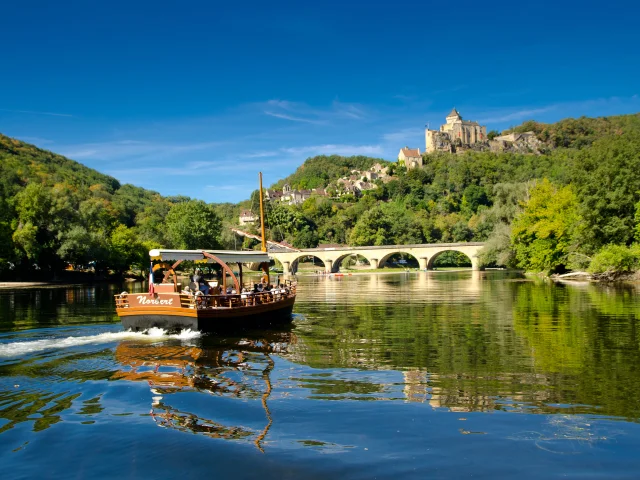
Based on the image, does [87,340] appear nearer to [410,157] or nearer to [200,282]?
[200,282]

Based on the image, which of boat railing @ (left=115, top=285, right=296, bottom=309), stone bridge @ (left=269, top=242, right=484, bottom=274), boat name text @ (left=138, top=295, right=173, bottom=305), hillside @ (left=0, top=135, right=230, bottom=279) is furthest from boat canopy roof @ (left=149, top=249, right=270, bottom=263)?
stone bridge @ (left=269, top=242, right=484, bottom=274)

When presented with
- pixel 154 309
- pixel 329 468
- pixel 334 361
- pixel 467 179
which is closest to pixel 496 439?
pixel 329 468

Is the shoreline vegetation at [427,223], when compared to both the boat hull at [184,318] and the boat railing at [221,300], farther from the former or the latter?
the boat hull at [184,318]

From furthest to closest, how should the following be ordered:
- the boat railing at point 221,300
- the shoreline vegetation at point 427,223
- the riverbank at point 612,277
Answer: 1. the shoreline vegetation at point 427,223
2. the riverbank at point 612,277
3. the boat railing at point 221,300

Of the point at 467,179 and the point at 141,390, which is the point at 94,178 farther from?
the point at 141,390

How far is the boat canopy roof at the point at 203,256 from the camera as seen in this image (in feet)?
62.7

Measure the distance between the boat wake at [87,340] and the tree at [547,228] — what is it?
41470 millimetres

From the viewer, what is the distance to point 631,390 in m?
10.4

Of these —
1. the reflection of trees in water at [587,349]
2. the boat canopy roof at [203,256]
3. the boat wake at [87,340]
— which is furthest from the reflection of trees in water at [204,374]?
the reflection of trees in water at [587,349]

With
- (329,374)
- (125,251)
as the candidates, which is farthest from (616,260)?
(125,251)

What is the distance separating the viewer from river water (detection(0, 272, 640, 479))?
285 inches

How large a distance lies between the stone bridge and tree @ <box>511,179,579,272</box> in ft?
98.2

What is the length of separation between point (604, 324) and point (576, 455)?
14248mm

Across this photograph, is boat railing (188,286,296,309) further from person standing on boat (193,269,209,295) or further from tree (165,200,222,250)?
tree (165,200,222,250)
